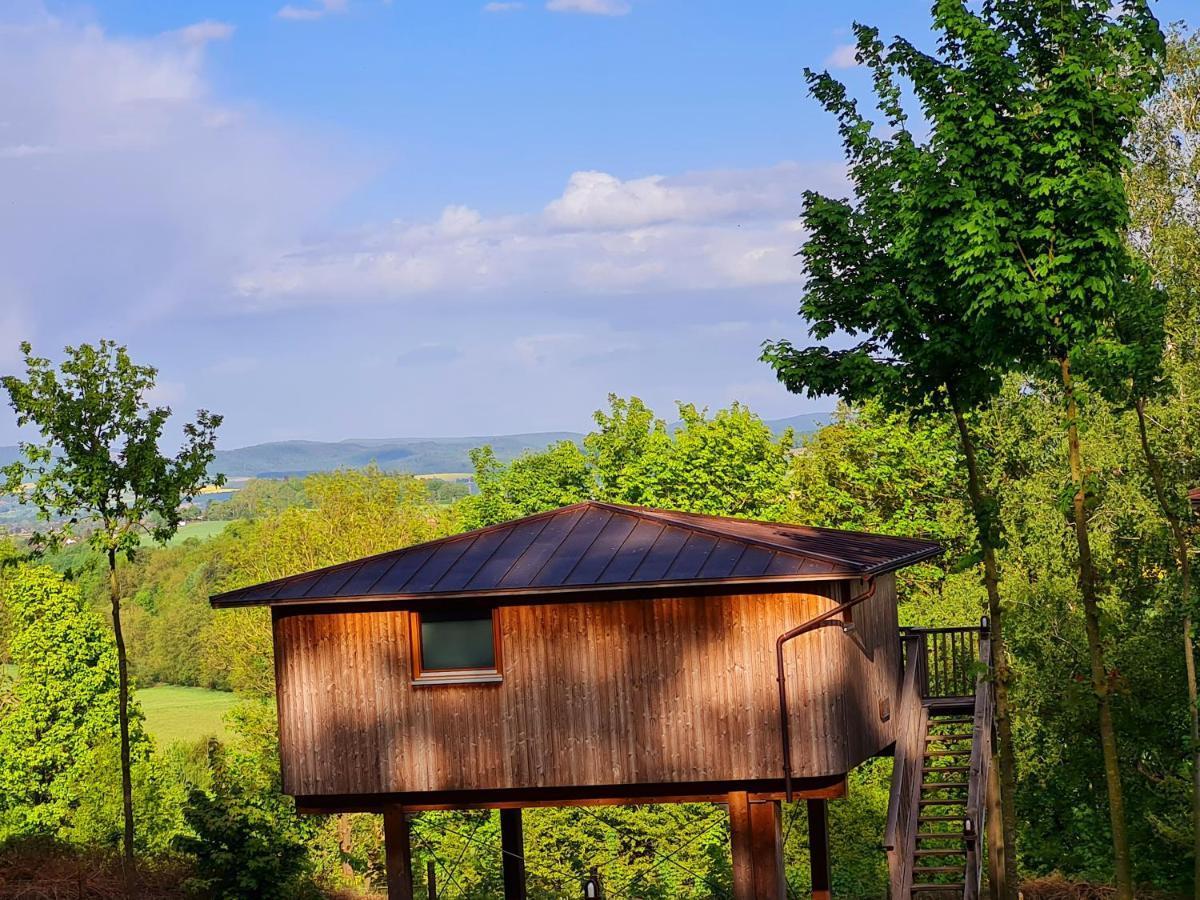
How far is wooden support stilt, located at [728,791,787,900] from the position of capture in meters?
18.1

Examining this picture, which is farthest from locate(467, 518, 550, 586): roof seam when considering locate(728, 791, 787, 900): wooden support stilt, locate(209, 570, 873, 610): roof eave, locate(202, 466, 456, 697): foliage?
locate(202, 466, 456, 697): foliage

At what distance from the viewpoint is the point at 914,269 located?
19.2 metres

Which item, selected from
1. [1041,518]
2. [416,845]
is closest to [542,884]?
[416,845]

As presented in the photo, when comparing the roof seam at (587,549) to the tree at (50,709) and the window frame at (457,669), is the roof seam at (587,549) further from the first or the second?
the tree at (50,709)

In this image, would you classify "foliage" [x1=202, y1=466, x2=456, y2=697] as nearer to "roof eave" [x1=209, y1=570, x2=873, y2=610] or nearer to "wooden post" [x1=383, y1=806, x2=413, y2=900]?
"wooden post" [x1=383, y1=806, x2=413, y2=900]

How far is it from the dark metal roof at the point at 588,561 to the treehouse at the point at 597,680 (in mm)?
39

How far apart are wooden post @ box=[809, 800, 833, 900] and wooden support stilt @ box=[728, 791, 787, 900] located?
4.33 m

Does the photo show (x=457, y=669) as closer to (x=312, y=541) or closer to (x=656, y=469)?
(x=656, y=469)

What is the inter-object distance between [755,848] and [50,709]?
110 feet

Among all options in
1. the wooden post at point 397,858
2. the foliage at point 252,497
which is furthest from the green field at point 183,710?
the wooden post at point 397,858

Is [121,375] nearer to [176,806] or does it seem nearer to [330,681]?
[330,681]

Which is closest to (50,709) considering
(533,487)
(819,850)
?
(533,487)

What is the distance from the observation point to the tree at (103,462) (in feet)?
75.7

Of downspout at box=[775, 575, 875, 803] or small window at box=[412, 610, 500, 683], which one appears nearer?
downspout at box=[775, 575, 875, 803]
